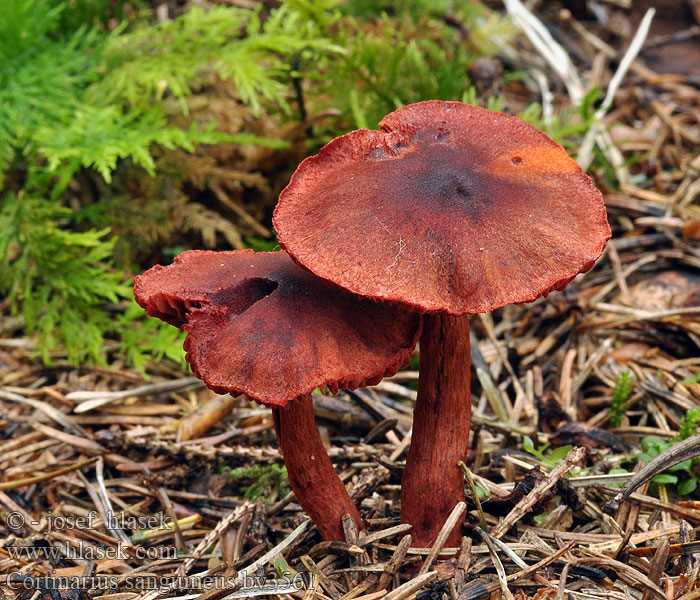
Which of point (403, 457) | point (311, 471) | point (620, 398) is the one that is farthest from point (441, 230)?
point (620, 398)

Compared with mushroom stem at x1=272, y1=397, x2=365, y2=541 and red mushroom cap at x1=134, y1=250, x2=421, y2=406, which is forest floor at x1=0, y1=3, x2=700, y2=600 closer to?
mushroom stem at x1=272, y1=397, x2=365, y2=541

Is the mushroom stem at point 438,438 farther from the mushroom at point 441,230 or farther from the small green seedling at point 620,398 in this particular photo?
the small green seedling at point 620,398

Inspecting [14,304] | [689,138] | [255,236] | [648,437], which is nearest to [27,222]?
[14,304]

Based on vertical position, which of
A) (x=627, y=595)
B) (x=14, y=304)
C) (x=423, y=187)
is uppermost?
(x=423, y=187)

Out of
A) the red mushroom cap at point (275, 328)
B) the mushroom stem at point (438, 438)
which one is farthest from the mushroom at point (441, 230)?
the red mushroom cap at point (275, 328)

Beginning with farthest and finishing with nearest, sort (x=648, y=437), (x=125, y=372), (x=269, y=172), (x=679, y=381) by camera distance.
Answer: (x=269, y=172) → (x=125, y=372) → (x=679, y=381) → (x=648, y=437)

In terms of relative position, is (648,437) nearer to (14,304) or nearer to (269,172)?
(269,172)

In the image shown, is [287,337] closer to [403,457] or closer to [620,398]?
[403,457]

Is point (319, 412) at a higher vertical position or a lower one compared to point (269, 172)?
lower
